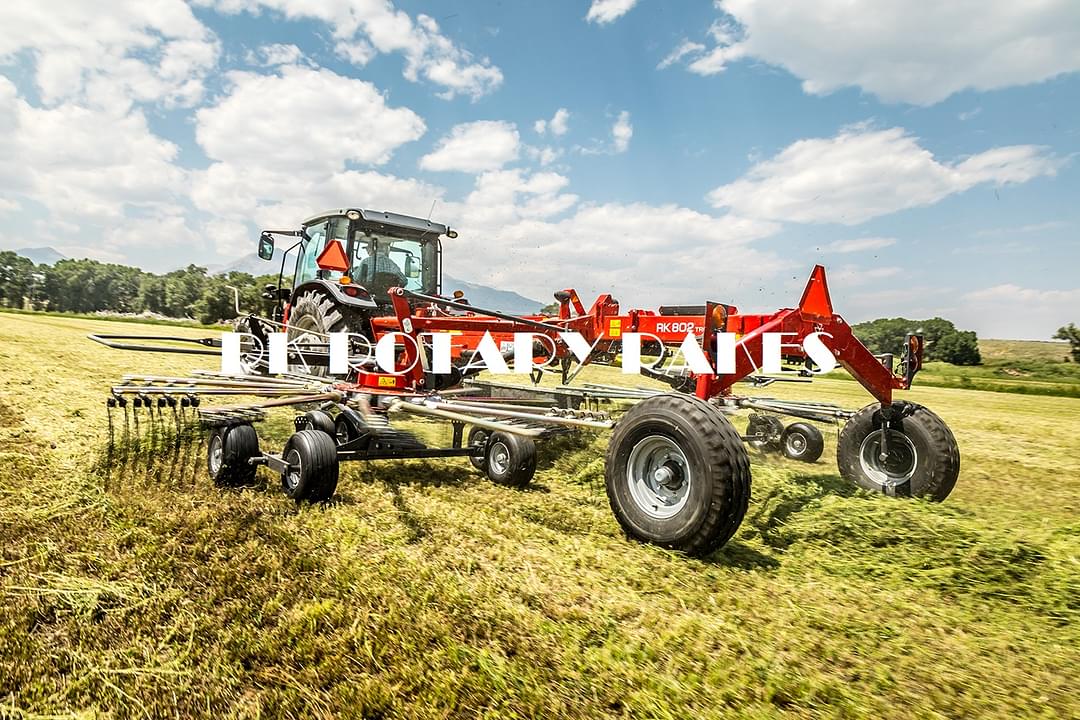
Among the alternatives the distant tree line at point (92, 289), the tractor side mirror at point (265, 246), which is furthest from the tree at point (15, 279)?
the tractor side mirror at point (265, 246)

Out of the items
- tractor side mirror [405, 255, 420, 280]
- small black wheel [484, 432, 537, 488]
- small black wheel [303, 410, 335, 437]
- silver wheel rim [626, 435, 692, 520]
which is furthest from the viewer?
tractor side mirror [405, 255, 420, 280]

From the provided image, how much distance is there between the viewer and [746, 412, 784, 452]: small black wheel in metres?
7.12

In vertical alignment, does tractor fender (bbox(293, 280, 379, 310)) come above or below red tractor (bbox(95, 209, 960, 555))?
above

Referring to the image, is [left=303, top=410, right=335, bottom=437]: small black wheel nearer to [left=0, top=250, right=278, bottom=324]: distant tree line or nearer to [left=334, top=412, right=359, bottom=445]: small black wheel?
[left=334, top=412, right=359, bottom=445]: small black wheel

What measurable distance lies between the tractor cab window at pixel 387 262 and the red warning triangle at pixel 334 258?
0.56 meters

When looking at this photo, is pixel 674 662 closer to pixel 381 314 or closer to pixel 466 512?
pixel 466 512

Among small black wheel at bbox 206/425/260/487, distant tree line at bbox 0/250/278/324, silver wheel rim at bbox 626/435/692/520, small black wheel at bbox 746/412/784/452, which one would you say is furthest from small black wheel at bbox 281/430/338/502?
distant tree line at bbox 0/250/278/324

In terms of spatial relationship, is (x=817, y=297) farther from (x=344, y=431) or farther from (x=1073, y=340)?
(x=1073, y=340)

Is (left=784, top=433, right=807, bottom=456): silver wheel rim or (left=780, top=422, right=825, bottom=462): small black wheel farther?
(left=784, top=433, right=807, bottom=456): silver wheel rim

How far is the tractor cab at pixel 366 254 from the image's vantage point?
7.34 metres

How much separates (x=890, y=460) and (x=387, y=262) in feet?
20.9

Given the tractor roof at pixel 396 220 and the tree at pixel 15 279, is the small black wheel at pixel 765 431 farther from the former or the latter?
the tree at pixel 15 279

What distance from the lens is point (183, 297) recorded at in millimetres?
54812

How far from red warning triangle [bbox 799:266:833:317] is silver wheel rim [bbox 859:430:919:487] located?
4.07ft
